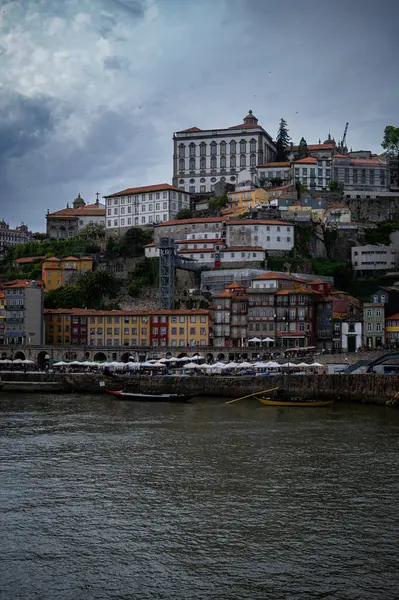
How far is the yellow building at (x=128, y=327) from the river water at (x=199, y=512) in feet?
114

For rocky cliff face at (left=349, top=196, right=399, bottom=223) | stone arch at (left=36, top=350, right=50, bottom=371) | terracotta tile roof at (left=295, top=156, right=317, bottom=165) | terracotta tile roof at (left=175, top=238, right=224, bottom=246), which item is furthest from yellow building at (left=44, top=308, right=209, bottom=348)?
terracotta tile roof at (left=295, top=156, right=317, bottom=165)

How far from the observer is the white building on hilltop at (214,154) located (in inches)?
4235

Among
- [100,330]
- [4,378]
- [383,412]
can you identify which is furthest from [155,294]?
[383,412]

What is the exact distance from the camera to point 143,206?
9925 cm

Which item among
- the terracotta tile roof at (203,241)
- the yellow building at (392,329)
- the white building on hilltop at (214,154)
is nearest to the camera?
the yellow building at (392,329)

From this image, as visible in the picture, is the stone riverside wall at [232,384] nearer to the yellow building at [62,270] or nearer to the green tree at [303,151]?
the yellow building at [62,270]

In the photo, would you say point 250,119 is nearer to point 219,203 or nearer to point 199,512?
point 219,203

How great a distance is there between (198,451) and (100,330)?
47.3 metres

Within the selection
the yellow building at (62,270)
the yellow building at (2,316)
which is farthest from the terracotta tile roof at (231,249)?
the yellow building at (2,316)

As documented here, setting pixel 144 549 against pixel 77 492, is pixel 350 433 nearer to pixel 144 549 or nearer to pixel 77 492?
pixel 77 492

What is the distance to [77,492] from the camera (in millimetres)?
25109

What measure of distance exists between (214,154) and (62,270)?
31.8 m

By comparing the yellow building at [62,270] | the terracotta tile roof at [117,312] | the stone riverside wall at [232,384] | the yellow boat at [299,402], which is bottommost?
the yellow boat at [299,402]

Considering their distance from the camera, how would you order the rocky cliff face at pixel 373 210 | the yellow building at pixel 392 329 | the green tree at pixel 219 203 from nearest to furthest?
the yellow building at pixel 392 329, the rocky cliff face at pixel 373 210, the green tree at pixel 219 203
